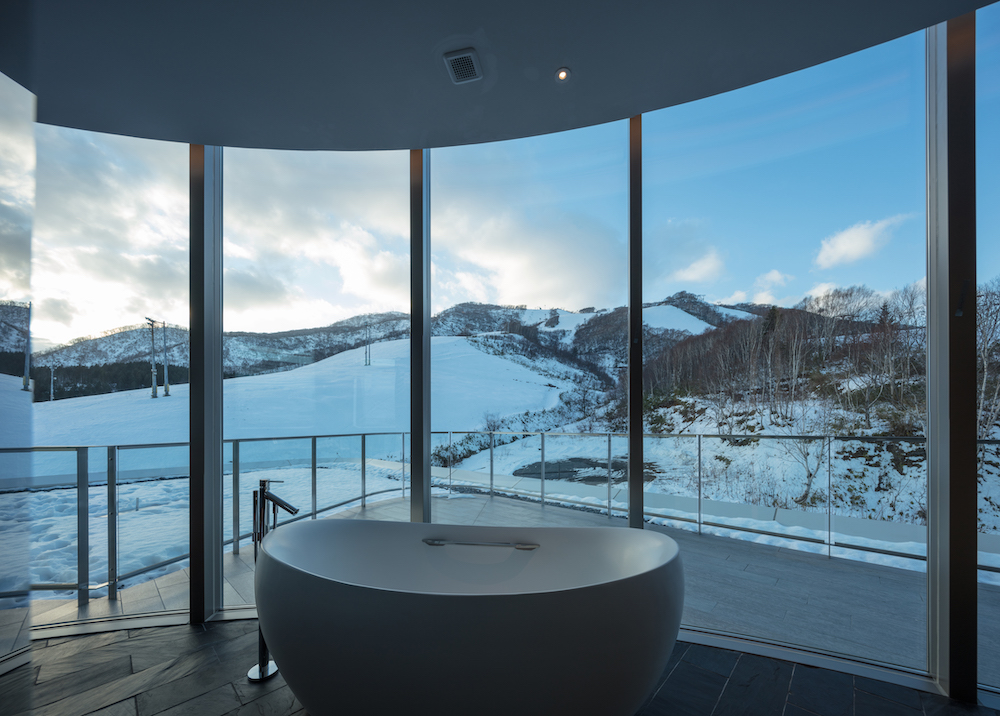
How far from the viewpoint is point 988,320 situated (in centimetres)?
205

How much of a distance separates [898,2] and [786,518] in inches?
90.6

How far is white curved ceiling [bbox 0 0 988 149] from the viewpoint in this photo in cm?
173

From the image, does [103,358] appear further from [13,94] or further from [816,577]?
[816,577]

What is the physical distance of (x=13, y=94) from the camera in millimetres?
2029

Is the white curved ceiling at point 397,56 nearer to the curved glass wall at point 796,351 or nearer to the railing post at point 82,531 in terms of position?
the curved glass wall at point 796,351

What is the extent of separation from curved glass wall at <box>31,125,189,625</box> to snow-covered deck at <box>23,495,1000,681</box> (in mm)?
31

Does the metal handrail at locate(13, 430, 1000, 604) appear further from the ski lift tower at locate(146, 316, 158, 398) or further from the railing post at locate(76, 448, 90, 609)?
the ski lift tower at locate(146, 316, 158, 398)

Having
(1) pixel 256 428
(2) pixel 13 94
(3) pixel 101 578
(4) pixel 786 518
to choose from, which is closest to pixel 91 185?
(2) pixel 13 94

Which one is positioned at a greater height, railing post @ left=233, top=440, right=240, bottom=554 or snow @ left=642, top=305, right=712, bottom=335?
snow @ left=642, top=305, right=712, bottom=335

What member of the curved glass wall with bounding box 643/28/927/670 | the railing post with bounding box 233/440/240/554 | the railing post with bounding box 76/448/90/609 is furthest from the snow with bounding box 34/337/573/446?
the curved glass wall with bounding box 643/28/927/670

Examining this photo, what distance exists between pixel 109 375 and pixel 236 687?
1786 millimetres

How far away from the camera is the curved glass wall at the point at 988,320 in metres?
2.03

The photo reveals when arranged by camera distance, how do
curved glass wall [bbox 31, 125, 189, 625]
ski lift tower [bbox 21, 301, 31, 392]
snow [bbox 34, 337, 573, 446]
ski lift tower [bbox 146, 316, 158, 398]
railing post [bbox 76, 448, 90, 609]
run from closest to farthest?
ski lift tower [bbox 21, 301, 31, 392]
curved glass wall [bbox 31, 125, 189, 625]
railing post [bbox 76, 448, 90, 609]
ski lift tower [bbox 146, 316, 158, 398]
snow [bbox 34, 337, 573, 446]

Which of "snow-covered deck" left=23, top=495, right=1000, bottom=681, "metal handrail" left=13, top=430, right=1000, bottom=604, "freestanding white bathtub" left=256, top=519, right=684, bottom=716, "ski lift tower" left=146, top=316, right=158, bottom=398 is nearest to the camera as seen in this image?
"freestanding white bathtub" left=256, top=519, right=684, bottom=716
